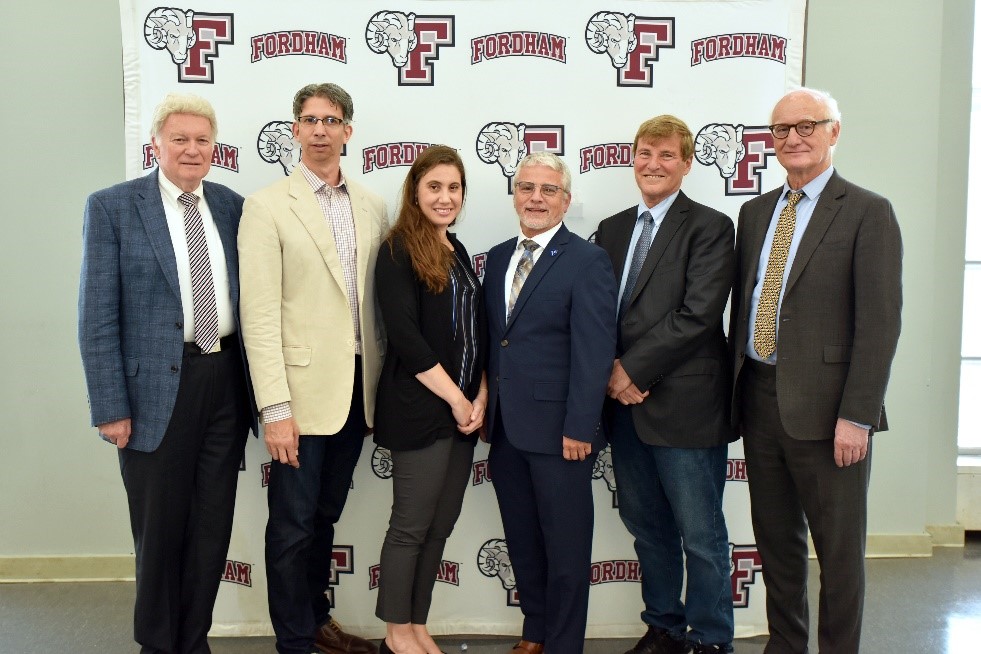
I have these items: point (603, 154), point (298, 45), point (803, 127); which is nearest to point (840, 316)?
point (803, 127)

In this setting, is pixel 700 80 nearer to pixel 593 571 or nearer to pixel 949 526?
pixel 593 571

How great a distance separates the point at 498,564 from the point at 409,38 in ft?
6.73

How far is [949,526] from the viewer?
12.0 feet

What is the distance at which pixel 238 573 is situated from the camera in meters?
2.87

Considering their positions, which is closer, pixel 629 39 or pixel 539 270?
pixel 539 270

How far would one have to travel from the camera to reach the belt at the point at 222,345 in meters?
2.16

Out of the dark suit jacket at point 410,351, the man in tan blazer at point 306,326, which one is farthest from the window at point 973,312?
the man in tan blazer at point 306,326

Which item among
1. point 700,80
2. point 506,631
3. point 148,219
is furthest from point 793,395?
point 148,219

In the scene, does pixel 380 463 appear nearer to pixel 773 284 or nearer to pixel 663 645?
pixel 663 645

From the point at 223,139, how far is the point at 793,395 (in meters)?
2.17

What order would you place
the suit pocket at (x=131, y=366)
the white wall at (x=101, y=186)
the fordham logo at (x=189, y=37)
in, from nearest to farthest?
the suit pocket at (x=131, y=366) < the fordham logo at (x=189, y=37) < the white wall at (x=101, y=186)

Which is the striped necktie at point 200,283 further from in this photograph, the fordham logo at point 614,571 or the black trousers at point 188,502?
the fordham logo at point 614,571

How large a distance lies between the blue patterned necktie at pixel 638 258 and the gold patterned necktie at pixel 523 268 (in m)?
0.34

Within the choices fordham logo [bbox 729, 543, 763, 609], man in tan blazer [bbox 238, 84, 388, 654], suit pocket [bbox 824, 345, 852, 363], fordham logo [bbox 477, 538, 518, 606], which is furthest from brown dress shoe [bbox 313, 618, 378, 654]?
suit pocket [bbox 824, 345, 852, 363]
